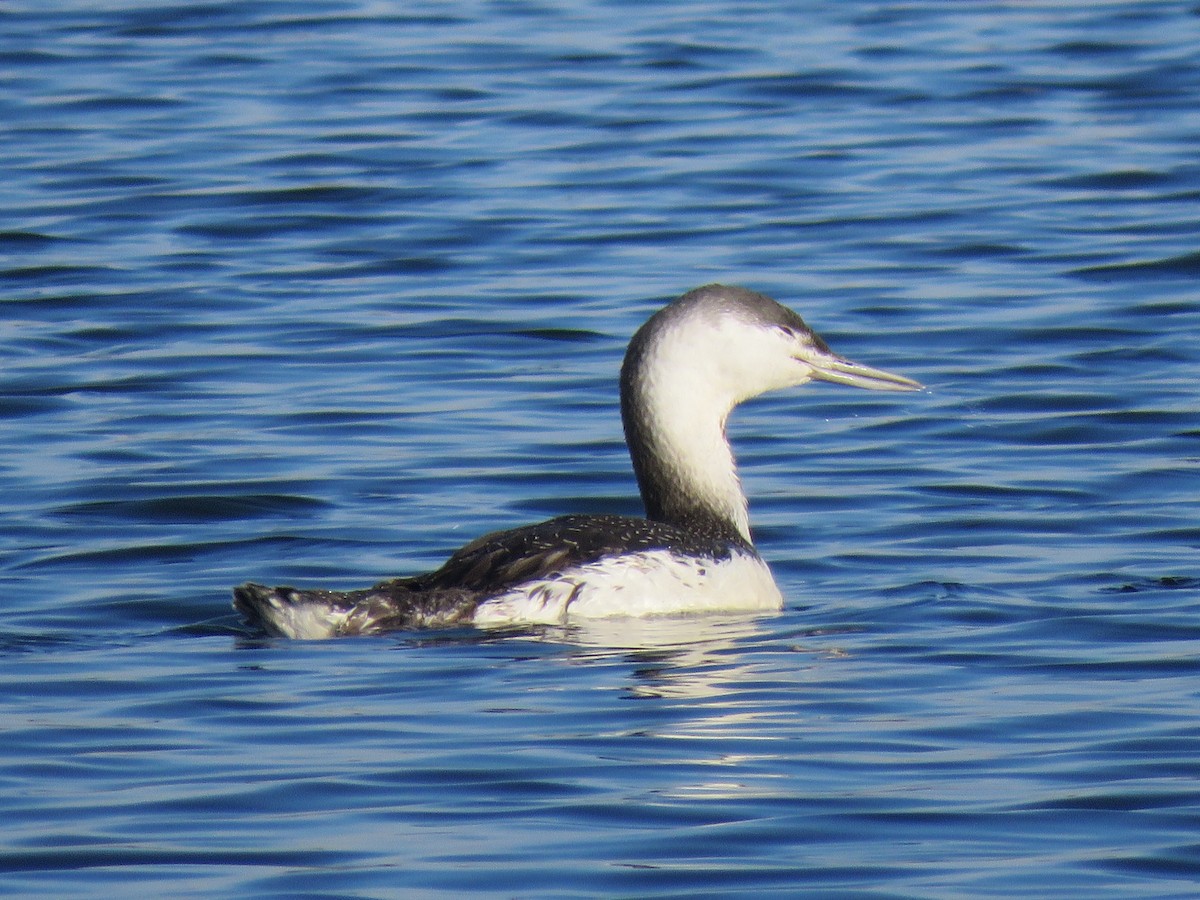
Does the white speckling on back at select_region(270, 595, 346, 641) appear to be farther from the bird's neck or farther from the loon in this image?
the bird's neck

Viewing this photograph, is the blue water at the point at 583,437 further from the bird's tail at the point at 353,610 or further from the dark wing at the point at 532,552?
the dark wing at the point at 532,552

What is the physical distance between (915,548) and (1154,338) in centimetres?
363

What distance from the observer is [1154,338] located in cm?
1210

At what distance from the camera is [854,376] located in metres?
9.05

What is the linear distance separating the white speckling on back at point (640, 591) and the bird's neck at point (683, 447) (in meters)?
0.50

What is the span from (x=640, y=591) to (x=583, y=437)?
283 cm

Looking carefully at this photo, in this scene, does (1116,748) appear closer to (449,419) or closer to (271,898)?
(271,898)

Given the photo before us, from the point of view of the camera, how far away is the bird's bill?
890 centimetres

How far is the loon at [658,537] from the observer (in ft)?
24.6

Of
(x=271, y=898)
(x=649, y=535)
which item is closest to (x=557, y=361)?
(x=649, y=535)

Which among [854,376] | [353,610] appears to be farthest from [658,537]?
[854,376]

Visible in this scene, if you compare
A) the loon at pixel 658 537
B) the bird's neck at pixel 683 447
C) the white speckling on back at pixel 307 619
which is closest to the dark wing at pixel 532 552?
the loon at pixel 658 537

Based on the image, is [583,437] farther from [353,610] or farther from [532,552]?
[353,610]

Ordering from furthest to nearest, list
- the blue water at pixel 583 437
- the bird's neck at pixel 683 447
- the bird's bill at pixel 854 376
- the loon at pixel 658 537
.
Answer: the bird's bill at pixel 854 376
the bird's neck at pixel 683 447
the loon at pixel 658 537
the blue water at pixel 583 437
